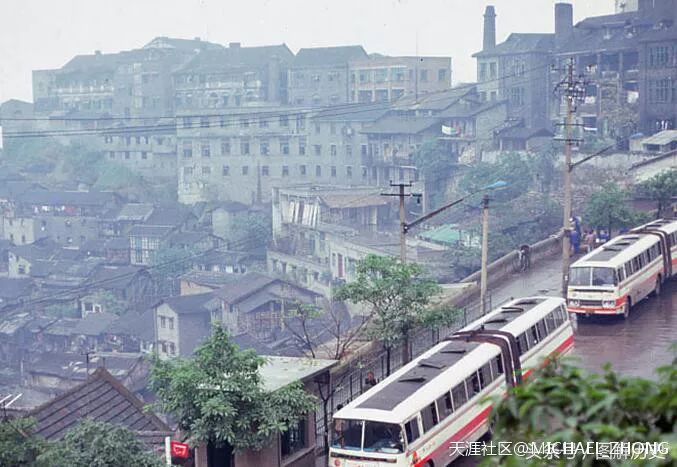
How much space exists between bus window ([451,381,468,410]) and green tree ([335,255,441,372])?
4.09m

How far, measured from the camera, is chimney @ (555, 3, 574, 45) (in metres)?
63.7

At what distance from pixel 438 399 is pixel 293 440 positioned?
2.45 m

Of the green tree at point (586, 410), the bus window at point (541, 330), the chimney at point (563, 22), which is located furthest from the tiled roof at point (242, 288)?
the green tree at point (586, 410)

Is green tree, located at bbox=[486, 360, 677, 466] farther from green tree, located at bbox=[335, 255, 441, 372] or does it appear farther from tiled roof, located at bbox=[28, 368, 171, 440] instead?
green tree, located at bbox=[335, 255, 441, 372]

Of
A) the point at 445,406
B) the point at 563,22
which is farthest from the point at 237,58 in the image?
the point at 445,406

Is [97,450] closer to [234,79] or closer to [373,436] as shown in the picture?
A: [373,436]

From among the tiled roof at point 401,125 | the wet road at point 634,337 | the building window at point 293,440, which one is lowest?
the wet road at point 634,337

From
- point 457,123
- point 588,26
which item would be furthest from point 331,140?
point 588,26

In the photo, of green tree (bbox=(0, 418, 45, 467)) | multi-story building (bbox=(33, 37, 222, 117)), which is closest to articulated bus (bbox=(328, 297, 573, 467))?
green tree (bbox=(0, 418, 45, 467))

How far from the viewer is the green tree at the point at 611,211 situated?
3222cm

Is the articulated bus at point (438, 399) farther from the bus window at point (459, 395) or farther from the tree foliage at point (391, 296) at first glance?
the tree foliage at point (391, 296)

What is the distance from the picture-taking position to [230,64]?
7906 cm

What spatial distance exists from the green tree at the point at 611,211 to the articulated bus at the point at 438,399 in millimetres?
15235

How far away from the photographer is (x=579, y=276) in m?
23.1
